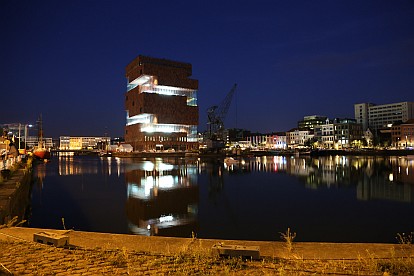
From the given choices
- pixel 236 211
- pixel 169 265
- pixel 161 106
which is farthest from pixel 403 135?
pixel 169 265

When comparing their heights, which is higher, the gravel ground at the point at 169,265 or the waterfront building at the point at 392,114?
the waterfront building at the point at 392,114

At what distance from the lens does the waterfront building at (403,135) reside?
15212 cm

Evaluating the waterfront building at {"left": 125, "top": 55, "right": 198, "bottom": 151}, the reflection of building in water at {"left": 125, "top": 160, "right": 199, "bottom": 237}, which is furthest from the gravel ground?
the waterfront building at {"left": 125, "top": 55, "right": 198, "bottom": 151}

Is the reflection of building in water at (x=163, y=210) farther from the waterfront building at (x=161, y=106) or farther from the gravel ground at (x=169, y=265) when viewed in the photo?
the waterfront building at (x=161, y=106)

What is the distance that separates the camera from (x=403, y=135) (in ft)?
508

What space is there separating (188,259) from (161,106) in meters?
129

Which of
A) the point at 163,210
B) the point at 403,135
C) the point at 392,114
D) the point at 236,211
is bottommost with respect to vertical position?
the point at 236,211

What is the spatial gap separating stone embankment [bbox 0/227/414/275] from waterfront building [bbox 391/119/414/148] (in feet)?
553

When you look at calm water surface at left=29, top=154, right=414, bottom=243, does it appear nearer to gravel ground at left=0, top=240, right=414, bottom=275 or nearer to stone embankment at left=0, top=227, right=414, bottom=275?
stone embankment at left=0, top=227, right=414, bottom=275

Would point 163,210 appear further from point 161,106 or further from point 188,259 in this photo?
point 161,106

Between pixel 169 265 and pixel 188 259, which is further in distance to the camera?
pixel 188 259

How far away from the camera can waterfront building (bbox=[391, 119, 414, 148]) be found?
152125mm

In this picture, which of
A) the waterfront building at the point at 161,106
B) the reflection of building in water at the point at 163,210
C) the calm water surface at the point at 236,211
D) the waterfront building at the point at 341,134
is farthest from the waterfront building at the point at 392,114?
the reflection of building in water at the point at 163,210

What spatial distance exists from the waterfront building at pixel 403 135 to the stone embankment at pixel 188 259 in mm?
168559
